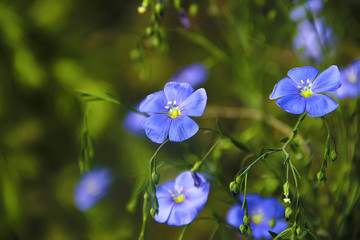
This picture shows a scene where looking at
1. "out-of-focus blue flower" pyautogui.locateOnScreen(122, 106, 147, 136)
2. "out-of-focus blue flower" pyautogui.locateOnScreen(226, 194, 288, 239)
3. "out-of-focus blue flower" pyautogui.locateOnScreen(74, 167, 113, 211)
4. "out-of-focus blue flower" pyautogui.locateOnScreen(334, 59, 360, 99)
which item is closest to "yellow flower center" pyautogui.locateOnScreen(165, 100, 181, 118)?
"out-of-focus blue flower" pyautogui.locateOnScreen(226, 194, 288, 239)

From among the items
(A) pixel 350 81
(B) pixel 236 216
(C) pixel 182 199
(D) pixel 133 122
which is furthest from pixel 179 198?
(D) pixel 133 122

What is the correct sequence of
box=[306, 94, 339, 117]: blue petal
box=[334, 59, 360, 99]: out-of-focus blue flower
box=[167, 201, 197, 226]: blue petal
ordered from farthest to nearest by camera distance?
box=[334, 59, 360, 99]: out-of-focus blue flower < box=[167, 201, 197, 226]: blue petal < box=[306, 94, 339, 117]: blue petal

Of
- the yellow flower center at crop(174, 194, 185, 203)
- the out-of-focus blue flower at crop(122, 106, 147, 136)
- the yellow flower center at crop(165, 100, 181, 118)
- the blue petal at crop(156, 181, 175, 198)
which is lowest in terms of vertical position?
the out-of-focus blue flower at crop(122, 106, 147, 136)

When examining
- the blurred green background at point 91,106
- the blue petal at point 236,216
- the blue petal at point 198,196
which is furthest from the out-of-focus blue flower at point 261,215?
the blurred green background at point 91,106

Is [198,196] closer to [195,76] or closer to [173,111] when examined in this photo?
[173,111]

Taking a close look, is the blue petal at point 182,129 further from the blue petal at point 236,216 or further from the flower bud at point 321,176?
the blue petal at point 236,216

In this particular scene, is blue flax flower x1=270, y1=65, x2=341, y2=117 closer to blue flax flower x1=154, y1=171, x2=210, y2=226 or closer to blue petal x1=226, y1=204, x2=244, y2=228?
blue flax flower x1=154, y1=171, x2=210, y2=226
